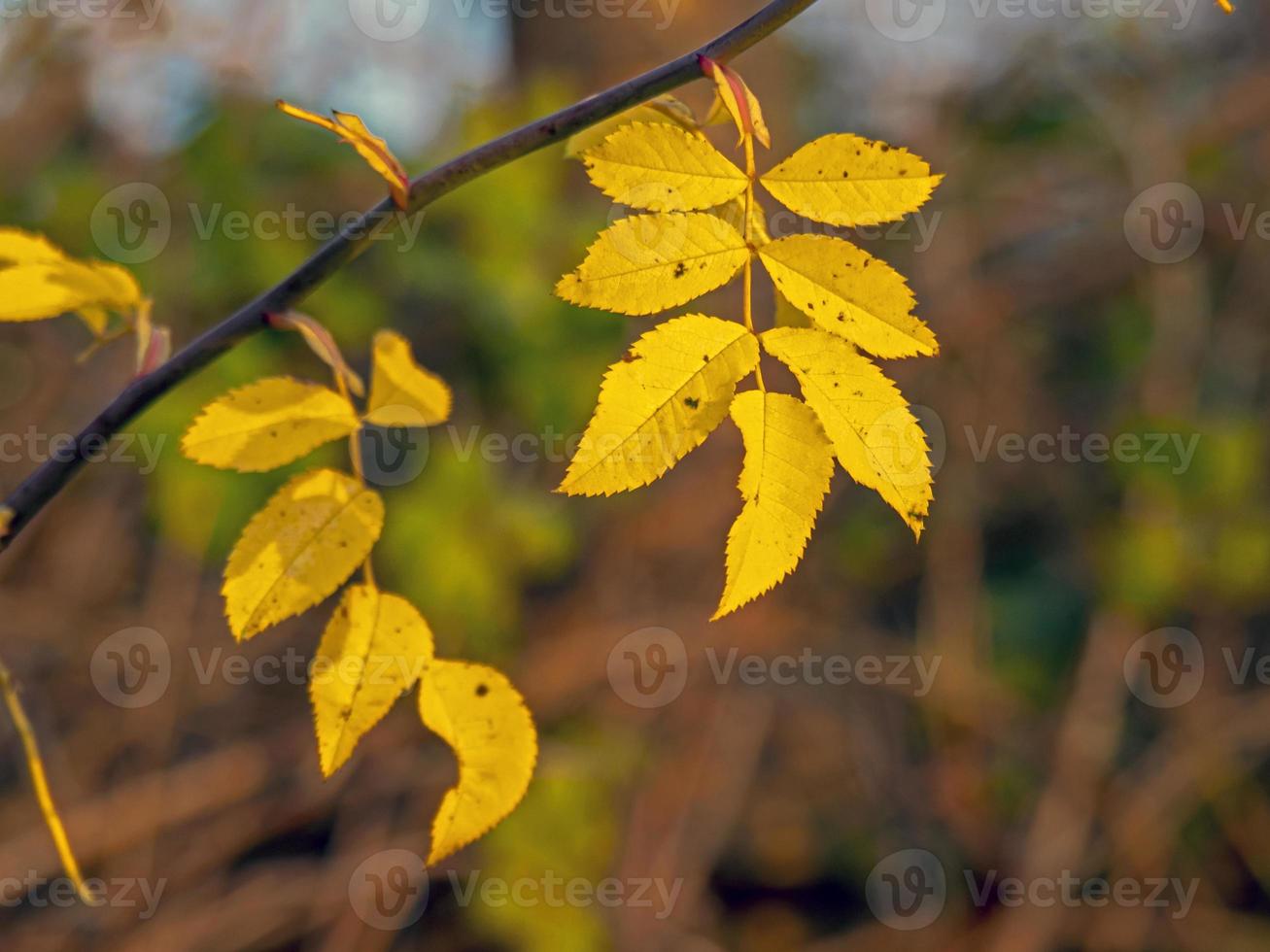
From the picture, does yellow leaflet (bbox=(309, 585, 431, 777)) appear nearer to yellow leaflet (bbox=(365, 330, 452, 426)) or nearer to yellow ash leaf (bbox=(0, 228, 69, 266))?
yellow leaflet (bbox=(365, 330, 452, 426))

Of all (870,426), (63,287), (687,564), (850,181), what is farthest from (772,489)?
(687,564)

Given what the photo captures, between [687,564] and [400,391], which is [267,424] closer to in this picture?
[400,391]

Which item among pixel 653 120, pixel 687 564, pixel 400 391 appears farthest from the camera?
pixel 687 564

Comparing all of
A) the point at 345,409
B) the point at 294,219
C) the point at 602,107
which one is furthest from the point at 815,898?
the point at 602,107

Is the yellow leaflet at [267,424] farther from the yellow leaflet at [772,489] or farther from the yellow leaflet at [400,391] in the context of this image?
the yellow leaflet at [772,489]

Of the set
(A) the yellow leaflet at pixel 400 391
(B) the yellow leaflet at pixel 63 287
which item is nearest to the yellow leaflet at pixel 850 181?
(A) the yellow leaflet at pixel 400 391

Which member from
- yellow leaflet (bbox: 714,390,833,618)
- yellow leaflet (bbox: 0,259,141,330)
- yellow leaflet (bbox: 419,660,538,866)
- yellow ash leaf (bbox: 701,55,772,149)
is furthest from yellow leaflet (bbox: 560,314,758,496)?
yellow leaflet (bbox: 0,259,141,330)

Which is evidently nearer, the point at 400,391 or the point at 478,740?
the point at 478,740

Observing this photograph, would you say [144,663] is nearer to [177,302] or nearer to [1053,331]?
[177,302]

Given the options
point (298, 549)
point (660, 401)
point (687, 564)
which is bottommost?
point (687, 564)
